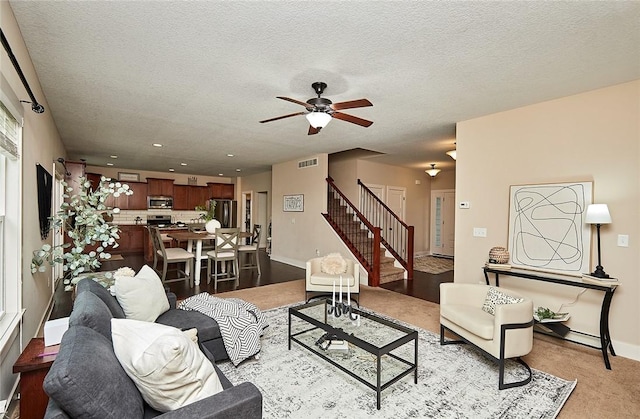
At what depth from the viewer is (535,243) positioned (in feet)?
11.6

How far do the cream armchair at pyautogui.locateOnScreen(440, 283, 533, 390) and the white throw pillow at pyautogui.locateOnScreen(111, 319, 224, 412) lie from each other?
7.05 ft

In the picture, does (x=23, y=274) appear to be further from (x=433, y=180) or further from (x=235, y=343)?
(x=433, y=180)

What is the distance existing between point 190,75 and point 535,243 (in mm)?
4212

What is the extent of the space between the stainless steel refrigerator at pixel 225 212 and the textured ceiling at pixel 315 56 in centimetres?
669

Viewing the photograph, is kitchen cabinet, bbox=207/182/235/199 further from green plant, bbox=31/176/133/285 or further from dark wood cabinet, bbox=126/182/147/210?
green plant, bbox=31/176/133/285

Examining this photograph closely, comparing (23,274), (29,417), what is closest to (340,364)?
(29,417)

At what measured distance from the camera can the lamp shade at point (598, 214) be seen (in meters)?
2.89

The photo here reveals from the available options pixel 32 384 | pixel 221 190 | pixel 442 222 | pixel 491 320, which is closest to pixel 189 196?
pixel 221 190

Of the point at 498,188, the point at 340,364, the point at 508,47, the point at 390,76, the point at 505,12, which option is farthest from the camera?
the point at 498,188

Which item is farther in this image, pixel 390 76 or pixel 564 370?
pixel 390 76

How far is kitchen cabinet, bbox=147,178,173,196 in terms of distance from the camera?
9.70m

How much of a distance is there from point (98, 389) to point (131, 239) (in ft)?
31.1

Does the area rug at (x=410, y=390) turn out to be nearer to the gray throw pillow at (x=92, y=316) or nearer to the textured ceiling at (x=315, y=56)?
the gray throw pillow at (x=92, y=316)

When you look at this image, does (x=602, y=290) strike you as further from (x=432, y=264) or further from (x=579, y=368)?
(x=432, y=264)
